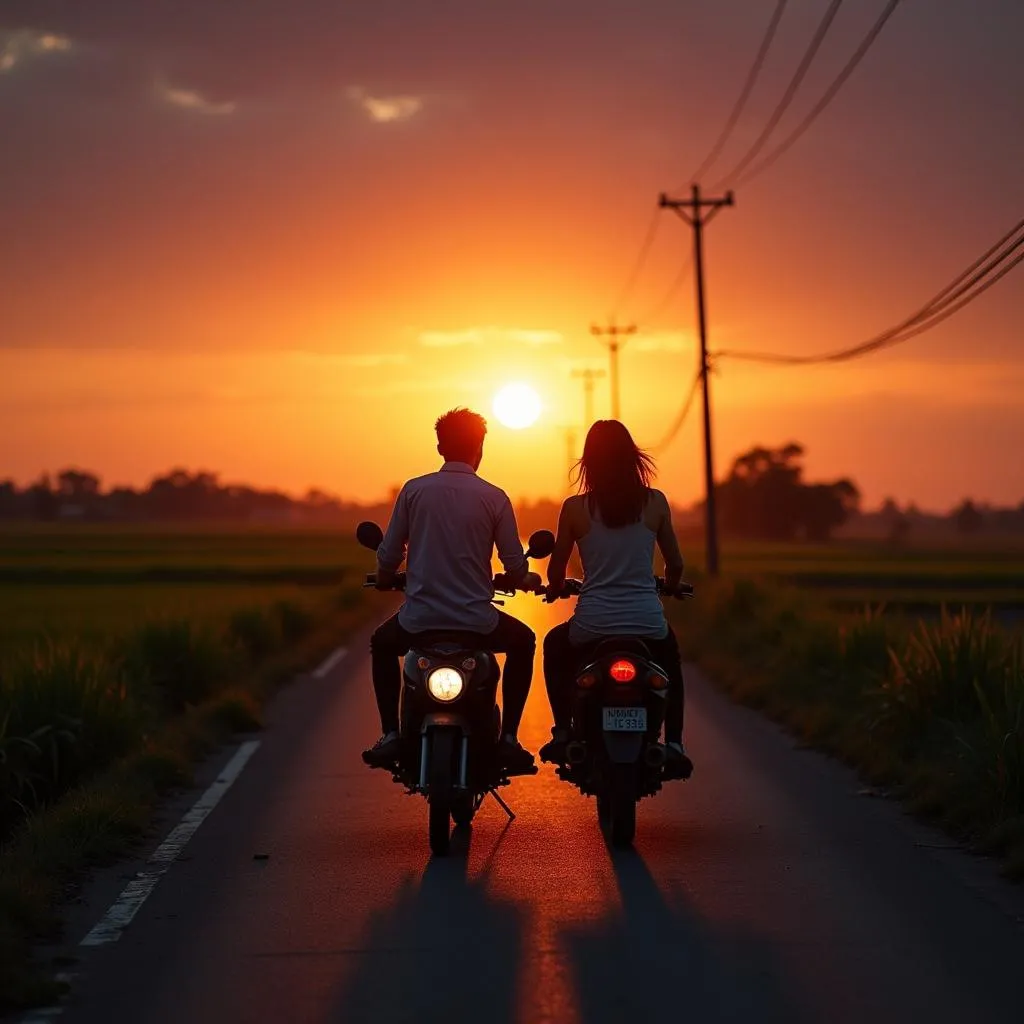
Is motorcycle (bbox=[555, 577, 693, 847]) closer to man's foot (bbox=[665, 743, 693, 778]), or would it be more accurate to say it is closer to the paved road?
man's foot (bbox=[665, 743, 693, 778])

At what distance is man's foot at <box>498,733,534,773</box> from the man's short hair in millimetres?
1611

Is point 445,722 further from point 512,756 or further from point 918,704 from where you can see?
point 918,704

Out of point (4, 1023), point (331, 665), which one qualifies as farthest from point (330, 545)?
point (4, 1023)

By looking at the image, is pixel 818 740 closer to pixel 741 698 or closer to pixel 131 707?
pixel 741 698

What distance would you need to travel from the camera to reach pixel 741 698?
18578mm

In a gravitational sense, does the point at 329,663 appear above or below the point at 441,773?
below

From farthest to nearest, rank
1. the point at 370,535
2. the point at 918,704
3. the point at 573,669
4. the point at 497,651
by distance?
the point at 918,704 → the point at 573,669 → the point at 370,535 → the point at 497,651

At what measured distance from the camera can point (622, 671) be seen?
9016mm

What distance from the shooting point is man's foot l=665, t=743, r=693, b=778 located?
9.30 metres

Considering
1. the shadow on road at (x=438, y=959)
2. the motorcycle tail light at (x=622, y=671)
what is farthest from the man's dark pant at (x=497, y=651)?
the shadow on road at (x=438, y=959)

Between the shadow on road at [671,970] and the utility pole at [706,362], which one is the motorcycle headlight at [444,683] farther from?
the utility pole at [706,362]

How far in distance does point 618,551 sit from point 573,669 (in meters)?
0.82

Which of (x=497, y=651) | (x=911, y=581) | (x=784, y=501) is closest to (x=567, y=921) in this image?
(x=497, y=651)

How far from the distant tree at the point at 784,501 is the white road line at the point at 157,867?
587 ft
